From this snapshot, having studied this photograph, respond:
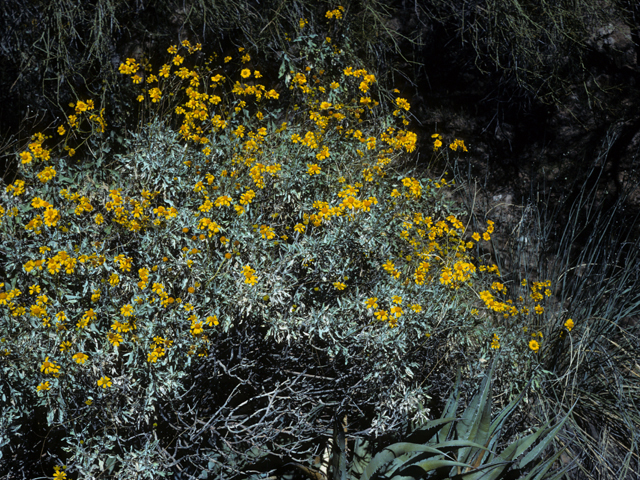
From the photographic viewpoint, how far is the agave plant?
6.31ft

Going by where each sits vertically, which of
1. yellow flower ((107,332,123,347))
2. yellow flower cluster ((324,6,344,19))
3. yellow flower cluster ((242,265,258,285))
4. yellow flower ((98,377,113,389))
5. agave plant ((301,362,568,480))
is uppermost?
yellow flower cluster ((324,6,344,19))

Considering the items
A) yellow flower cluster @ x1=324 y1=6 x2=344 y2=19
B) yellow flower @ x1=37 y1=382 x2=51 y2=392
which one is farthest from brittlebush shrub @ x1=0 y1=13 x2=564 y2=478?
yellow flower cluster @ x1=324 y1=6 x2=344 y2=19

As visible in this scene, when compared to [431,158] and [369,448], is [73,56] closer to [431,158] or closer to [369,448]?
[431,158]

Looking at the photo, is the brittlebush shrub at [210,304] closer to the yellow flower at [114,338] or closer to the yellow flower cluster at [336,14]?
the yellow flower at [114,338]

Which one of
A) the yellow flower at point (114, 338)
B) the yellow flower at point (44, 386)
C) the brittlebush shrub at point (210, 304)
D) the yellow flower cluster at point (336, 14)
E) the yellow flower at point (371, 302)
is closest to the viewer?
the yellow flower at point (44, 386)

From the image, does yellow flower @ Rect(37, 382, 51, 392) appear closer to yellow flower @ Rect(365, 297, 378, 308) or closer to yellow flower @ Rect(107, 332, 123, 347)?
yellow flower @ Rect(107, 332, 123, 347)

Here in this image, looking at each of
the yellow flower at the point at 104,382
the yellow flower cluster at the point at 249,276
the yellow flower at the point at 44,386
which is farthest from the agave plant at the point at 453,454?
the yellow flower at the point at 44,386

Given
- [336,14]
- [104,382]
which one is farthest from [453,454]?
[336,14]

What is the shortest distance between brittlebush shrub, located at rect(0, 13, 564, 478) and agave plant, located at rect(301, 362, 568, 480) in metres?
0.19

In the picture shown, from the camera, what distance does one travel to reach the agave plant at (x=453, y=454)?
1.92 m

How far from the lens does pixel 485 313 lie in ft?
9.25

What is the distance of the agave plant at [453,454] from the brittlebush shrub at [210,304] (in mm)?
192

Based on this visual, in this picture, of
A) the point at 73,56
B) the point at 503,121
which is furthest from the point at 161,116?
the point at 503,121

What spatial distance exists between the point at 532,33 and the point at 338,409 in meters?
2.70
